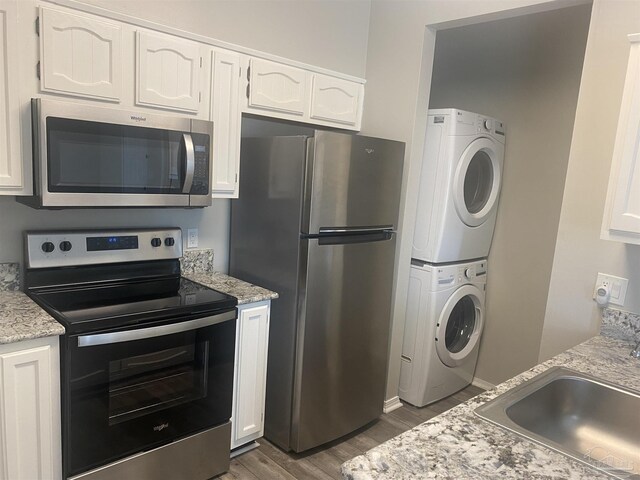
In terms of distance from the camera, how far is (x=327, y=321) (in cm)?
249

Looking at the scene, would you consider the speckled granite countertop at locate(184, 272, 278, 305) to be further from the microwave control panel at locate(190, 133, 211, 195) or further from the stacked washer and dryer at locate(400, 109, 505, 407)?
the stacked washer and dryer at locate(400, 109, 505, 407)

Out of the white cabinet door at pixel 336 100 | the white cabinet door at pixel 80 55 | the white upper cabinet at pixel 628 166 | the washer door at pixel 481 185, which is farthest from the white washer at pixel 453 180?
the white cabinet door at pixel 80 55

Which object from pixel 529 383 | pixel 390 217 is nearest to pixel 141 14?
pixel 390 217

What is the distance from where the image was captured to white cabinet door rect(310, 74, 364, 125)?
279 cm

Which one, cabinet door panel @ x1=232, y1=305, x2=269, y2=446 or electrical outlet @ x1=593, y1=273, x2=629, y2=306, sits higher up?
electrical outlet @ x1=593, y1=273, x2=629, y2=306

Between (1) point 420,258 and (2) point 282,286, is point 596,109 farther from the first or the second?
(2) point 282,286

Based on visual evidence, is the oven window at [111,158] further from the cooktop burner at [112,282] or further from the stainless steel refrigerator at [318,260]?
the stainless steel refrigerator at [318,260]

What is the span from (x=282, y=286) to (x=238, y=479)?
97 centimetres

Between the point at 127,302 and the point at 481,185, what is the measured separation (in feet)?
8.11

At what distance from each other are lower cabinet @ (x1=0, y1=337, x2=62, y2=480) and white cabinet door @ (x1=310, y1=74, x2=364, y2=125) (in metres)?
1.86

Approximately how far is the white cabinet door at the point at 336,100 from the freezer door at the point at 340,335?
810 mm

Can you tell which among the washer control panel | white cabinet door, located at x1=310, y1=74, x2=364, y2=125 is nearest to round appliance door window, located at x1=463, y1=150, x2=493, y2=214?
the washer control panel

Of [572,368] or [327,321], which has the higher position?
[572,368]

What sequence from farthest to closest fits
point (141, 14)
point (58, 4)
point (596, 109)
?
1. point (141, 14)
2. point (596, 109)
3. point (58, 4)
